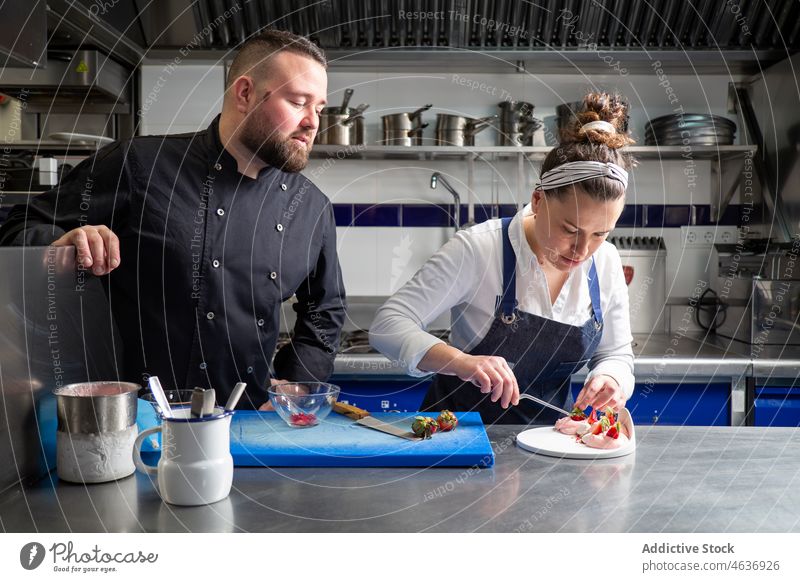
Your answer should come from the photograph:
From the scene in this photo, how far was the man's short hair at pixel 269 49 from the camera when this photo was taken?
1579 millimetres

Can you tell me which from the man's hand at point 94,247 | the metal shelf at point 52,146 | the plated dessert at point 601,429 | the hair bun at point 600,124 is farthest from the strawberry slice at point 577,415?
the metal shelf at point 52,146

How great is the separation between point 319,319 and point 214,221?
343mm

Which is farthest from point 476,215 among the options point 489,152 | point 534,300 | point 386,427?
point 386,427

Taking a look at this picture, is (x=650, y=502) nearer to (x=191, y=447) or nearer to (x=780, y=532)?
(x=780, y=532)

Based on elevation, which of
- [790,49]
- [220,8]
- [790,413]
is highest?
[220,8]

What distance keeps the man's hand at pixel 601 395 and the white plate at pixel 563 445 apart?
10cm

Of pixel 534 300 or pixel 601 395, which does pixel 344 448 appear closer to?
pixel 601 395

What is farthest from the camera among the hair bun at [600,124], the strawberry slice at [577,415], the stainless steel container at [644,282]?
the stainless steel container at [644,282]

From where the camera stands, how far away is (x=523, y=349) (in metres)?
1.70

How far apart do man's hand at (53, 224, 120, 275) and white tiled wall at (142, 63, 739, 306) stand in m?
1.88

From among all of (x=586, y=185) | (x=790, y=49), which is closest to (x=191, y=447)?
(x=586, y=185)

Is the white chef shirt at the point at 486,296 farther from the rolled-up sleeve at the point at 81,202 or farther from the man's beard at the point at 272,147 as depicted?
the rolled-up sleeve at the point at 81,202
